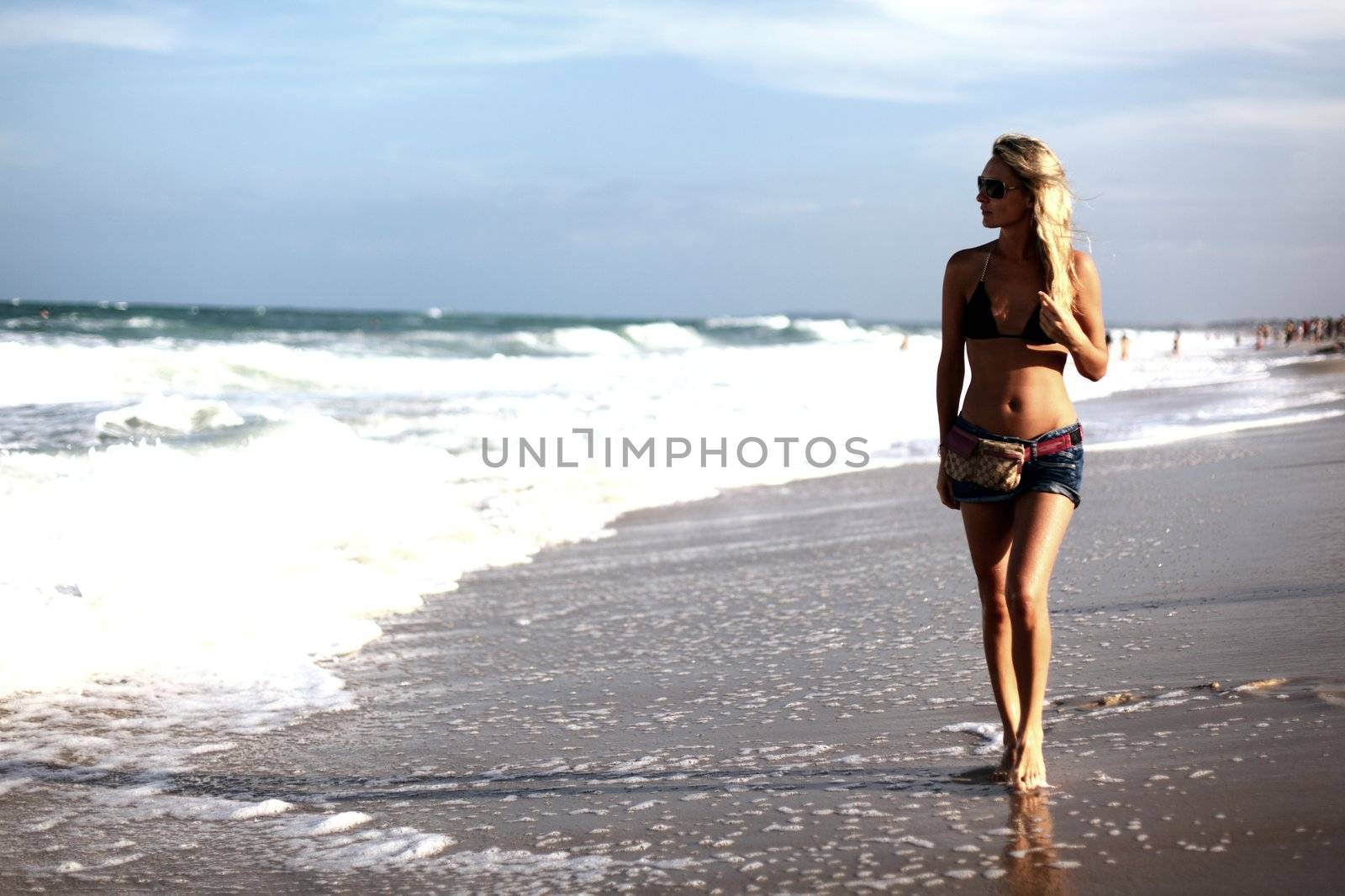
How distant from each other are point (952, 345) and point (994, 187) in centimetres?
45

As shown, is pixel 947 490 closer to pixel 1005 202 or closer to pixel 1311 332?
pixel 1005 202

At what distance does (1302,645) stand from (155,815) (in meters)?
3.77

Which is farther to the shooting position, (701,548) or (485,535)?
(485,535)

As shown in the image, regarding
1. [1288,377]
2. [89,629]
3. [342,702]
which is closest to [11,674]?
[89,629]

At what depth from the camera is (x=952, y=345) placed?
11.8 ft

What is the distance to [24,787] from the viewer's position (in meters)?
3.95

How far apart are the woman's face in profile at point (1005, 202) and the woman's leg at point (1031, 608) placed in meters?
0.73

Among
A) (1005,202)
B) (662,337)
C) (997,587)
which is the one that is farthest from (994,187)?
(662,337)

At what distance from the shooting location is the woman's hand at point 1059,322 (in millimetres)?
3332

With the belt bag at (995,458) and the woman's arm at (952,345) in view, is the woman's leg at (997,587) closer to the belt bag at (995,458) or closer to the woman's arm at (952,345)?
the belt bag at (995,458)

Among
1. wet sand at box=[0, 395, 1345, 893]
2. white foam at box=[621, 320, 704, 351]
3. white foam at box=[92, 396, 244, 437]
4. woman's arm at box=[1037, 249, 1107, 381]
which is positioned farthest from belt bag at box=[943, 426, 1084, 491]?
white foam at box=[621, 320, 704, 351]

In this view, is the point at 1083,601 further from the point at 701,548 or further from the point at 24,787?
the point at 24,787

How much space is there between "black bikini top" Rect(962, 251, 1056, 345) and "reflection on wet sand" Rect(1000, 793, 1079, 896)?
119 centimetres

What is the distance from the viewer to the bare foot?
3.32 metres
